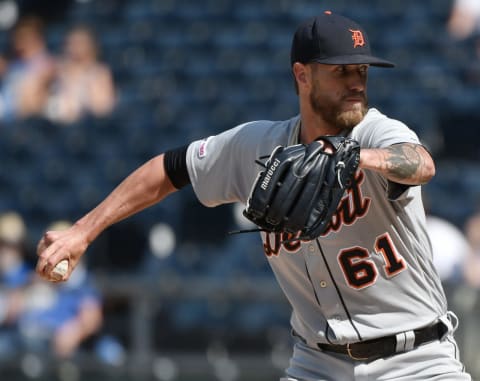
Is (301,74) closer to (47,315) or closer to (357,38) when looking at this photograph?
(357,38)

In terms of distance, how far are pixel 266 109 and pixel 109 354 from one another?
2800 millimetres

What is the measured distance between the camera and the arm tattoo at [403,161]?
8.84 feet

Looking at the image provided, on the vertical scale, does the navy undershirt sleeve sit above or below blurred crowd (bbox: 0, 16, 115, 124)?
above

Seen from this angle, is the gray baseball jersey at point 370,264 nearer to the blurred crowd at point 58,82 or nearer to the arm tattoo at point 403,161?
the arm tattoo at point 403,161

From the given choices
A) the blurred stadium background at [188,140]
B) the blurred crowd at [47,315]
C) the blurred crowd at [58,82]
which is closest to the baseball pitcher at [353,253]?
the blurred stadium background at [188,140]

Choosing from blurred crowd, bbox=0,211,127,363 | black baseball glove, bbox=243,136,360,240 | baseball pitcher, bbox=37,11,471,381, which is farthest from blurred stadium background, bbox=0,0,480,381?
black baseball glove, bbox=243,136,360,240

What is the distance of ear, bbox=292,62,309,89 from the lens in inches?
124

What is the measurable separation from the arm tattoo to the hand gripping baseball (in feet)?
3.36

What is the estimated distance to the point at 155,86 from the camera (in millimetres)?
8945

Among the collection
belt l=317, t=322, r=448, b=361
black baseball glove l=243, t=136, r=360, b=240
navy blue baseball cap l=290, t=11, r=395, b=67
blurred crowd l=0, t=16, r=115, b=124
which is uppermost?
navy blue baseball cap l=290, t=11, r=395, b=67

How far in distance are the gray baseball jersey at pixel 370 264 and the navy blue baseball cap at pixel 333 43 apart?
0.61 feet

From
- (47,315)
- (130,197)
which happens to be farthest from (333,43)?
(47,315)

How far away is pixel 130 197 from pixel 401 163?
0.98 meters

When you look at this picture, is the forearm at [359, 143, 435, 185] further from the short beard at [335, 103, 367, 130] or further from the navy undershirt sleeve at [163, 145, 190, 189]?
the navy undershirt sleeve at [163, 145, 190, 189]
